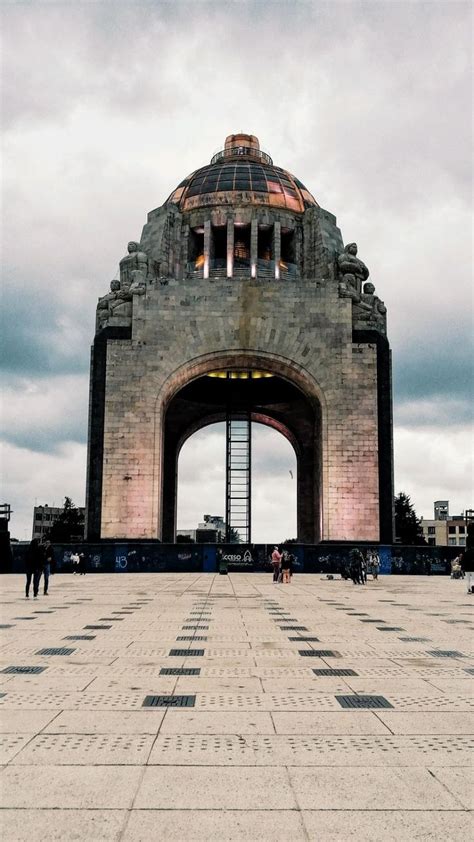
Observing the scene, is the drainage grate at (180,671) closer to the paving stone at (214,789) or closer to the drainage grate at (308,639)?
the drainage grate at (308,639)

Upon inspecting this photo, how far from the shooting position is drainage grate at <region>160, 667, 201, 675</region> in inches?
346

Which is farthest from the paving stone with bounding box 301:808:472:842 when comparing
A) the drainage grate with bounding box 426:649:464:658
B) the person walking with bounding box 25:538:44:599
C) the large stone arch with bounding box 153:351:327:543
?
the large stone arch with bounding box 153:351:327:543

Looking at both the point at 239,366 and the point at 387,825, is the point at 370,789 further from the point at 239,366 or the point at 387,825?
the point at 239,366

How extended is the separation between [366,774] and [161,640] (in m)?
6.98

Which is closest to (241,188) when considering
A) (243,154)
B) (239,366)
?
(243,154)

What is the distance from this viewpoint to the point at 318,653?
10430 millimetres

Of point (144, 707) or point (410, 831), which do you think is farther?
point (144, 707)

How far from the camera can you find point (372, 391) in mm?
45969

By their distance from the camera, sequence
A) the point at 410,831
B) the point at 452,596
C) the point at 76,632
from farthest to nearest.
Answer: the point at 452,596 → the point at 76,632 → the point at 410,831

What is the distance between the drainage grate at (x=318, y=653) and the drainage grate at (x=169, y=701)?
10.3ft

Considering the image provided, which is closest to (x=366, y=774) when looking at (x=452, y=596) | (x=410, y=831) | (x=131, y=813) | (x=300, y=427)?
(x=410, y=831)

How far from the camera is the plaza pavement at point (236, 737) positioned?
426cm

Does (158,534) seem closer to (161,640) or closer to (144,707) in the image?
(161,640)

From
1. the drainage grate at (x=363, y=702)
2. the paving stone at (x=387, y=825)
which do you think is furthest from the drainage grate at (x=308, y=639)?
the paving stone at (x=387, y=825)
